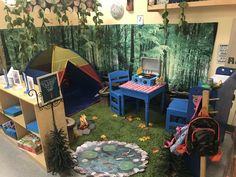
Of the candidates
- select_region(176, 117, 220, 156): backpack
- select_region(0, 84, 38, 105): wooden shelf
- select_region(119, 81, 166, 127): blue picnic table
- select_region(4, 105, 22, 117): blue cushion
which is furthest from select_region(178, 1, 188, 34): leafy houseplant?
select_region(4, 105, 22, 117): blue cushion

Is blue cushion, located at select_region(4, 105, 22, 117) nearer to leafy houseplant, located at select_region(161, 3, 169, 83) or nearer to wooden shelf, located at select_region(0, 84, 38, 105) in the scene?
wooden shelf, located at select_region(0, 84, 38, 105)

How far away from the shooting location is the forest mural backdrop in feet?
8.54

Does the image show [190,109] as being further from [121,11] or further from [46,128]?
[121,11]

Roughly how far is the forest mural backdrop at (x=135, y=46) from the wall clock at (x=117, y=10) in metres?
0.18

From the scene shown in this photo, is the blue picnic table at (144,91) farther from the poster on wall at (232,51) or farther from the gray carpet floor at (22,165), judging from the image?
the gray carpet floor at (22,165)

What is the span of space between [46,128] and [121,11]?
7.39 feet

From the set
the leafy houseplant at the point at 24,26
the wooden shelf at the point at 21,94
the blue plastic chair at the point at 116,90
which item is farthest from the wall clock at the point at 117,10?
the wooden shelf at the point at 21,94

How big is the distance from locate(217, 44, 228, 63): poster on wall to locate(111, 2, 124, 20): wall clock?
1631 mm

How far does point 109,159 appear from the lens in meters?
2.18

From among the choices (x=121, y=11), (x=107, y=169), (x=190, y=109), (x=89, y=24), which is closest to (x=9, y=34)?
(x=89, y=24)

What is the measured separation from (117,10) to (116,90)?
4.38ft

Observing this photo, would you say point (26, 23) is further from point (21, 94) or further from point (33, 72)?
point (21, 94)

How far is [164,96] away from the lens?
304 cm

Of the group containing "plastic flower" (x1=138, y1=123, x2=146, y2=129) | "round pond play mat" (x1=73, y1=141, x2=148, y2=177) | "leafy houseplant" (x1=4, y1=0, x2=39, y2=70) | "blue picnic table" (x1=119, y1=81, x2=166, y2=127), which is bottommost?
"round pond play mat" (x1=73, y1=141, x2=148, y2=177)
